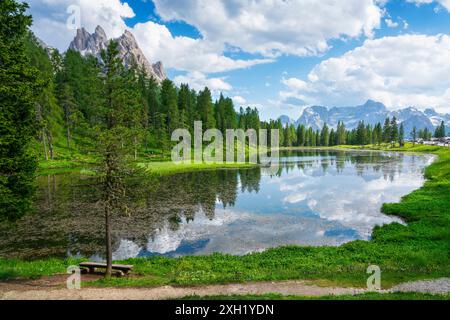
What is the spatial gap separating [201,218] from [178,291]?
19690 mm

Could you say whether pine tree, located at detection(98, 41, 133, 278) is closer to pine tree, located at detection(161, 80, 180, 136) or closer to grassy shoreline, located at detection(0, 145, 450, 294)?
grassy shoreline, located at detection(0, 145, 450, 294)

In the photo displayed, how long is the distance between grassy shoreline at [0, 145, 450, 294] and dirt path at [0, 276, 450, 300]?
94cm

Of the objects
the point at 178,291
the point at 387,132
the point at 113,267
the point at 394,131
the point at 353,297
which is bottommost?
the point at 113,267

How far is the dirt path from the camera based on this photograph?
612 inches

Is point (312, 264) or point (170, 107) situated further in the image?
point (170, 107)

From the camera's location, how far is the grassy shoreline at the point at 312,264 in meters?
18.2

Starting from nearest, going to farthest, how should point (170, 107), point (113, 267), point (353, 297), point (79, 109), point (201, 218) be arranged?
point (353, 297) → point (113, 267) → point (201, 218) → point (79, 109) → point (170, 107)

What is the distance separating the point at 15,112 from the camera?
69.1 ft

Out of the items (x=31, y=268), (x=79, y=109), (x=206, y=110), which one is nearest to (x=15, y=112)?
(x=31, y=268)

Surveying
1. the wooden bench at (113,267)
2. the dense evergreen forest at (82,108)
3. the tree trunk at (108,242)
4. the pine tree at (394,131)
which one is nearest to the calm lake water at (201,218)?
the tree trunk at (108,242)

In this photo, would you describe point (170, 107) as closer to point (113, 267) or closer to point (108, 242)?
point (113, 267)
